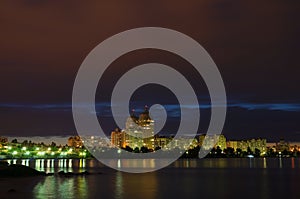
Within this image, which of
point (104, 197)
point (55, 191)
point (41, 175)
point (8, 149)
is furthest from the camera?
point (8, 149)

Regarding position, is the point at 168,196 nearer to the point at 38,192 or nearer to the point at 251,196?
the point at 251,196

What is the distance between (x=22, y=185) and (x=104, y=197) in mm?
13943

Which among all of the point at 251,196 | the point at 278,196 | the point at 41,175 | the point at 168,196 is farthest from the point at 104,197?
the point at 41,175

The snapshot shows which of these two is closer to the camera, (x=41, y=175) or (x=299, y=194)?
(x=299, y=194)

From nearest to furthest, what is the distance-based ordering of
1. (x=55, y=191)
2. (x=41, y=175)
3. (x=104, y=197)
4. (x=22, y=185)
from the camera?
(x=104, y=197) < (x=55, y=191) < (x=22, y=185) < (x=41, y=175)

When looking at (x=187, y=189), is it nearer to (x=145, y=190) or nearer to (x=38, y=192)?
(x=145, y=190)

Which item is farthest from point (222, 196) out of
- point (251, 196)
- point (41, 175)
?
point (41, 175)

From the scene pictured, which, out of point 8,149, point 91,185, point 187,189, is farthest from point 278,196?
point 8,149

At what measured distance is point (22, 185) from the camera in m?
55.6

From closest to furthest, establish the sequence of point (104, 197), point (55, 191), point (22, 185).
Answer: point (104, 197), point (55, 191), point (22, 185)

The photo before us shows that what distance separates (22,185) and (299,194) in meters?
34.3

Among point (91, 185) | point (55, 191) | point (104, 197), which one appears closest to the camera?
point (104, 197)

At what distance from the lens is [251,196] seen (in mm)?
47844

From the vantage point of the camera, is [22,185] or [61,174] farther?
[61,174]
